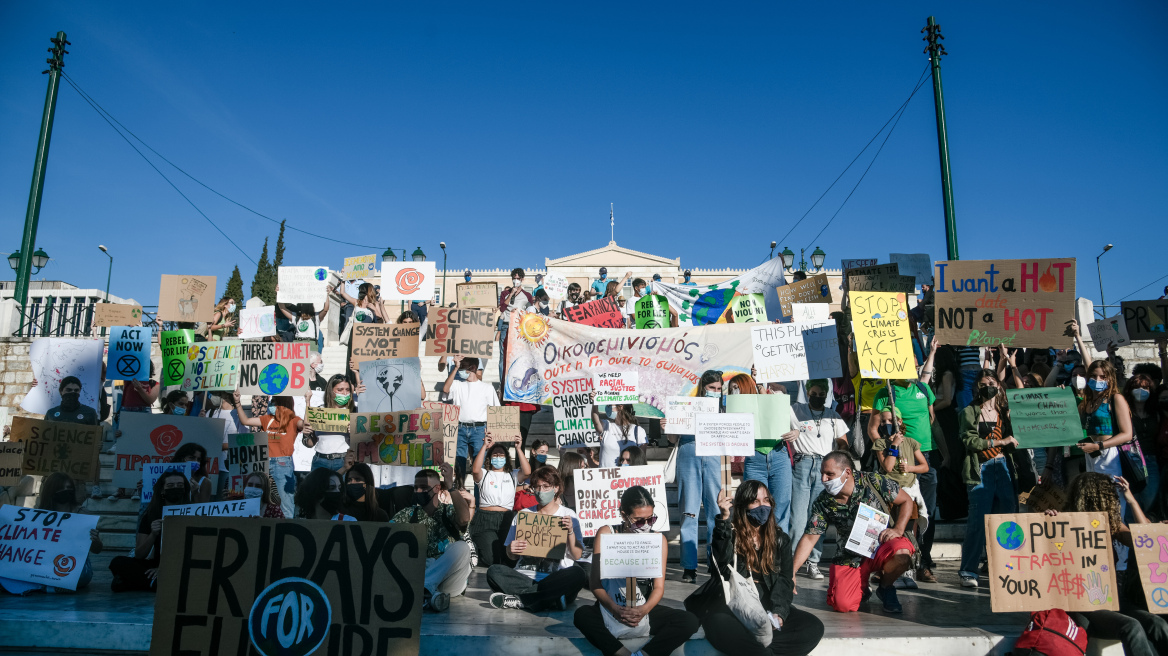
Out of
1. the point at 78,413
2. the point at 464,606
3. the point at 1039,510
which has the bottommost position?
the point at 464,606

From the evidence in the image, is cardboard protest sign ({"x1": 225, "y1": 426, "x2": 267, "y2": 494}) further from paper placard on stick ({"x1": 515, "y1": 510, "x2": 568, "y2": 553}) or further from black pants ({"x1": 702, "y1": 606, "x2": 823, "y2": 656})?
black pants ({"x1": 702, "y1": 606, "x2": 823, "y2": 656})

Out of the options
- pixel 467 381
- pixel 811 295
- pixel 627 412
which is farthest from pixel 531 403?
pixel 811 295

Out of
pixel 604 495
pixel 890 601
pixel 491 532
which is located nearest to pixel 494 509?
pixel 491 532

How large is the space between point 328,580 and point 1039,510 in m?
5.07

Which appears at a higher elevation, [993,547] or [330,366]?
[330,366]

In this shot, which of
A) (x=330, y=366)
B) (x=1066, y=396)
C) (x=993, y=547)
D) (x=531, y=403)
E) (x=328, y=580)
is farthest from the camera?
(x=330, y=366)

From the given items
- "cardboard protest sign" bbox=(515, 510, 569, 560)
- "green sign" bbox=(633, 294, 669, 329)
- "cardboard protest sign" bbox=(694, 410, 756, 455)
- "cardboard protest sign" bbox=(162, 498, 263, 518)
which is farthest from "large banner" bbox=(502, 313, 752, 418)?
"cardboard protest sign" bbox=(162, 498, 263, 518)

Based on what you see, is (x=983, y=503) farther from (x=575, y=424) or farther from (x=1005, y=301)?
(x=575, y=424)

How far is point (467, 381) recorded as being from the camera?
8.77m

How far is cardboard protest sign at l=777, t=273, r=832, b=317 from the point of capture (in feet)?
33.3

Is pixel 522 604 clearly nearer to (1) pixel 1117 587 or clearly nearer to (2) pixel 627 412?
(2) pixel 627 412

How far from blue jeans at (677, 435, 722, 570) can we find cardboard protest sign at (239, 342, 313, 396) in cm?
432

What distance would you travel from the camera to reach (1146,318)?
811 cm

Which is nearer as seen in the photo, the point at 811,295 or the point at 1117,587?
the point at 1117,587
